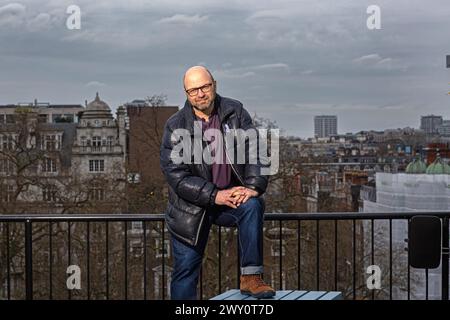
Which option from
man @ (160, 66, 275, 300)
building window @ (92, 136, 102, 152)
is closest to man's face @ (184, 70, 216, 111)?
man @ (160, 66, 275, 300)

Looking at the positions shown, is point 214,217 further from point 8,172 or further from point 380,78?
point 380,78

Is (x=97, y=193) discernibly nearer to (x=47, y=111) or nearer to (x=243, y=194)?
(x=47, y=111)

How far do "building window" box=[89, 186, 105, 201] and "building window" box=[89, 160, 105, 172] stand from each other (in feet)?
3.22

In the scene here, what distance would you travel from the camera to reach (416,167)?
24750 mm

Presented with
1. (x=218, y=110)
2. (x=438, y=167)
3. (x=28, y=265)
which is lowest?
(x=438, y=167)

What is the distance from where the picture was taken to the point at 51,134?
75.2 feet

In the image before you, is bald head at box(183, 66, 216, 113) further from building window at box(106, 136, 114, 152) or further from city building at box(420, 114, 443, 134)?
city building at box(420, 114, 443, 134)

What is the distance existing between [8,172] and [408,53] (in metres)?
12.4

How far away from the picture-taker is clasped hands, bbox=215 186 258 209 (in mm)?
3033

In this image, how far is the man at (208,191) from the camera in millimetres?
3040

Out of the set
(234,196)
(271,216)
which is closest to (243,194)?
(234,196)

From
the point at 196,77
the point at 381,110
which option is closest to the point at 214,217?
the point at 196,77

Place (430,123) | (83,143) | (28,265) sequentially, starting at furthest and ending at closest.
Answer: (83,143) → (430,123) → (28,265)

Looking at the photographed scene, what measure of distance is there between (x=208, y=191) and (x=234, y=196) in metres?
0.11
